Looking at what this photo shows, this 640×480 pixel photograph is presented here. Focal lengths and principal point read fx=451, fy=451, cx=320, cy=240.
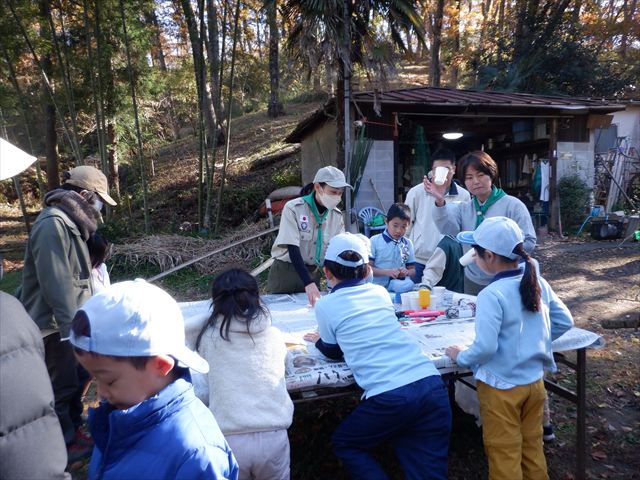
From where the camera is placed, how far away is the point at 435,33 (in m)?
17.2

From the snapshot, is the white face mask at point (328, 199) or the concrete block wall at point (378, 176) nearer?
the white face mask at point (328, 199)

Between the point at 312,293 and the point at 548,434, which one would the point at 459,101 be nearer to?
the point at 312,293

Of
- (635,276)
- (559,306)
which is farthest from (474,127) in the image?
(559,306)

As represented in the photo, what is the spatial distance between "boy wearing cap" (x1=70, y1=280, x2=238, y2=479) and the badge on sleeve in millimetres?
2054

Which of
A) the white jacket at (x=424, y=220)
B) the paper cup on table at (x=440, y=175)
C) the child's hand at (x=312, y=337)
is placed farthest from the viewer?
the white jacket at (x=424, y=220)

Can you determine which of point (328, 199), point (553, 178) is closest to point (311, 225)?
point (328, 199)

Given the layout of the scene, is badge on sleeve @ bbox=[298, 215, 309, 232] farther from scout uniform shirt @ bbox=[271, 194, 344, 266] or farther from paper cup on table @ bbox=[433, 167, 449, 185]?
paper cup on table @ bbox=[433, 167, 449, 185]

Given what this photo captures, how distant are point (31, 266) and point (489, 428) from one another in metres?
2.55

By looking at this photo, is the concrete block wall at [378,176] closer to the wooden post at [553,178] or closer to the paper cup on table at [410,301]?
the wooden post at [553,178]

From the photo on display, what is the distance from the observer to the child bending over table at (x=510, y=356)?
1.97 meters

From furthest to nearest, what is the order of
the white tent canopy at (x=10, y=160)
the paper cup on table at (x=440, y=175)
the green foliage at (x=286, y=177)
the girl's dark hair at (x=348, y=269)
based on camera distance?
the green foliage at (x=286, y=177) < the paper cup on table at (x=440, y=175) < the girl's dark hair at (x=348, y=269) < the white tent canopy at (x=10, y=160)

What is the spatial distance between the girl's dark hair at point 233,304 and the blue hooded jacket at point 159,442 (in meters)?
0.73

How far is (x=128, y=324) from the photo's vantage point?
1012 mm

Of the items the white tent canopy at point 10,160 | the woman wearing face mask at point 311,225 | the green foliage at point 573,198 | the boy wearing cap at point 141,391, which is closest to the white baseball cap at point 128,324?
the boy wearing cap at point 141,391
